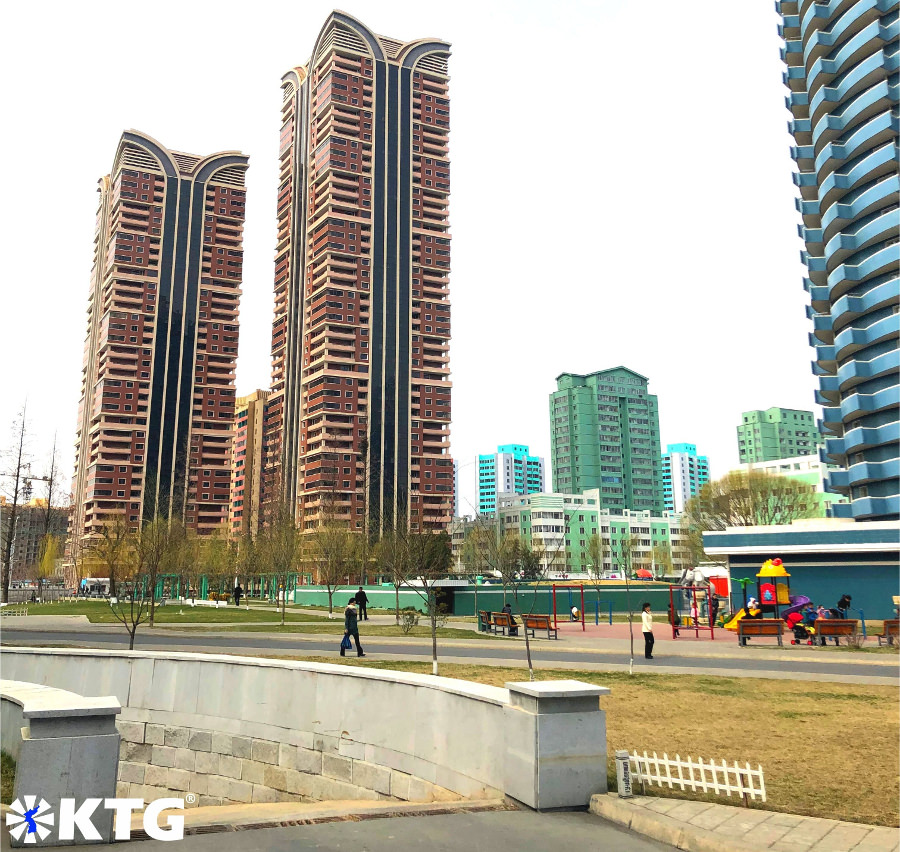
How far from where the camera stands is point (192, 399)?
13400 centimetres

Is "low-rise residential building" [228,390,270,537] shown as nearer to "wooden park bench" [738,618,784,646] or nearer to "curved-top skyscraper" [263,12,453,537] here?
"curved-top skyscraper" [263,12,453,537]

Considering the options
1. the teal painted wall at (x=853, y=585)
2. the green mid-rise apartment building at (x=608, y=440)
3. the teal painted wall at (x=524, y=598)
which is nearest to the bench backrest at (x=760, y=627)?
the teal painted wall at (x=853, y=585)

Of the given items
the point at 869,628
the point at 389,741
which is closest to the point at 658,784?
the point at 389,741

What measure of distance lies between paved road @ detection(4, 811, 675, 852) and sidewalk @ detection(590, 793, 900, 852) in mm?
143

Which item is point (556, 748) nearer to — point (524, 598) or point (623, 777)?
point (623, 777)

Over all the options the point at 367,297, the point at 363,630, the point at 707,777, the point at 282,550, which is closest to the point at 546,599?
the point at 363,630

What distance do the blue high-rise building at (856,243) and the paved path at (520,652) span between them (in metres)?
41.8

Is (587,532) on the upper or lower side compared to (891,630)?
upper

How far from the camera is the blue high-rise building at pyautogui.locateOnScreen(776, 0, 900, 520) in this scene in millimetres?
57719

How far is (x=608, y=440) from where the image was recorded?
191875 mm

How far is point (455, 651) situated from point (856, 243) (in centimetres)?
5456

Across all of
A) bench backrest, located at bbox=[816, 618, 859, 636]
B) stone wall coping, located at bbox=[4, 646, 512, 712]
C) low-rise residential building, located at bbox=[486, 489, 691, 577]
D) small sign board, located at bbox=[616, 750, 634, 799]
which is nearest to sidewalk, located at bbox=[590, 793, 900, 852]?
small sign board, located at bbox=[616, 750, 634, 799]

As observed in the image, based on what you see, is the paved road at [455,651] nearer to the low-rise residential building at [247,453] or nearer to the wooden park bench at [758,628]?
the wooden park bench at [758,628]

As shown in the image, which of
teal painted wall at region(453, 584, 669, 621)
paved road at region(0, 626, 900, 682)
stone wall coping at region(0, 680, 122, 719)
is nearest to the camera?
stone wall coping at region(0, 680, 122, 719)
